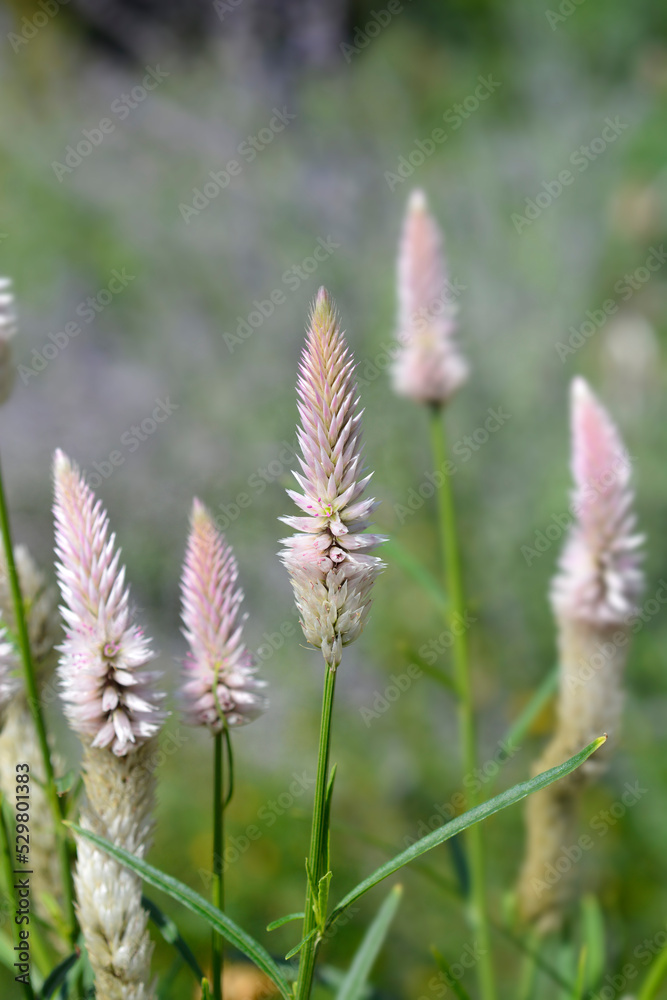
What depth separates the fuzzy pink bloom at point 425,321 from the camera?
1780mm

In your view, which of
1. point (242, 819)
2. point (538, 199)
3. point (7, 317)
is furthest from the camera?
point (538, 199)

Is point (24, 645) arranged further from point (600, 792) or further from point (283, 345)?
point (283, 345)

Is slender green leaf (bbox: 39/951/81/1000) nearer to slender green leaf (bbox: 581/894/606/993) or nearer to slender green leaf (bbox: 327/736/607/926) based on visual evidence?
slender green leaf (bbox: 327/736/607/926)

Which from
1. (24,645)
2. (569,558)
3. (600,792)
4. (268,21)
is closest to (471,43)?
(268,21)

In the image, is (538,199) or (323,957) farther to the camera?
(538,199)

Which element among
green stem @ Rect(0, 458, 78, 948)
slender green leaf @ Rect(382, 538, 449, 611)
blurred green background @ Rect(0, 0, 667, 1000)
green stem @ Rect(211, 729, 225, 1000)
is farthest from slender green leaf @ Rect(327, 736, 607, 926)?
blurred green background @ Rect(0, 0, 667, 1000)

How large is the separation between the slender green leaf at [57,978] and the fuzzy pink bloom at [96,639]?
313 millimetres

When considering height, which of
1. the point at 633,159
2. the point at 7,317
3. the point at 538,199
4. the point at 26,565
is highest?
the point at 633,159

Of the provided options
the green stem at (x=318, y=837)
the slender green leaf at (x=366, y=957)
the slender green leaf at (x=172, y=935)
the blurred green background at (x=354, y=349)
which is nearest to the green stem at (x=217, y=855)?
the slender green leaf at (x=172, y=935)

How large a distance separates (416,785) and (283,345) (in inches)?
79.5

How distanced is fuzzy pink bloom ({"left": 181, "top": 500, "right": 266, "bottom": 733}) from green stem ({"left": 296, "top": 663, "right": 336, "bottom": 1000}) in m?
0.20

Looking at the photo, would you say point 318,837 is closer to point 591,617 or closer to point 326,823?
point 326,823

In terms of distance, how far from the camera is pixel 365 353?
411 centimetres

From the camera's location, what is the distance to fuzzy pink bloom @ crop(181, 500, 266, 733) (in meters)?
1.01
